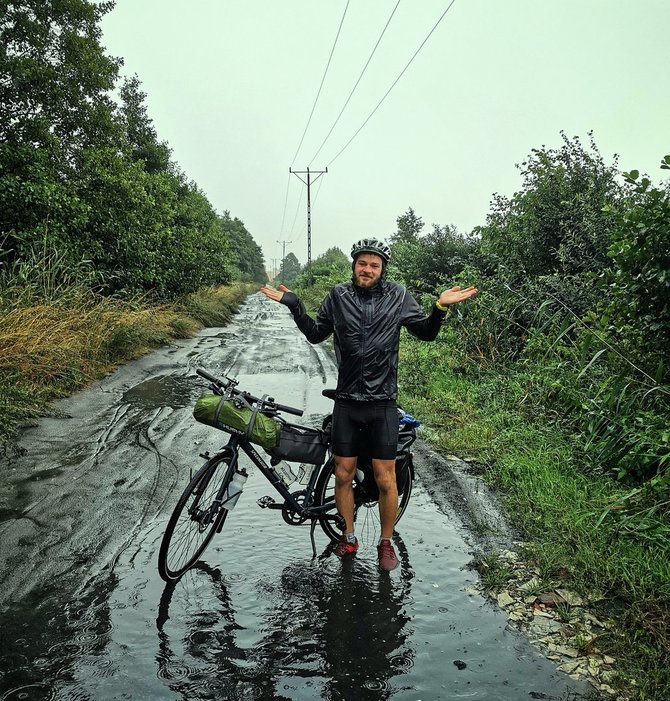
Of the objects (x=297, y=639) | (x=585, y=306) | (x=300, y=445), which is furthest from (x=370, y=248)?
(x=585, y=306)

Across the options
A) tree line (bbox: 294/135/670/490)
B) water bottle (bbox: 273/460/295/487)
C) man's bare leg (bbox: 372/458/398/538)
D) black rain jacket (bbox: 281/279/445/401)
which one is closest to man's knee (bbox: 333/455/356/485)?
man's bare leg (bbox: 372/458/398/538)

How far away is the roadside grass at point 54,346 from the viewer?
7367 millimetres

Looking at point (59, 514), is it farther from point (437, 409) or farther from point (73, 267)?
point (73, 267)

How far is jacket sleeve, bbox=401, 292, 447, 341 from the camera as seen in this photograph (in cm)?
422

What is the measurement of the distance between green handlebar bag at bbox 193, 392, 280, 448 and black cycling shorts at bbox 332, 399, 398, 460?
48 centimetres

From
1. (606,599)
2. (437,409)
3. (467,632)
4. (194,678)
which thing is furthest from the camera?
(437,409)

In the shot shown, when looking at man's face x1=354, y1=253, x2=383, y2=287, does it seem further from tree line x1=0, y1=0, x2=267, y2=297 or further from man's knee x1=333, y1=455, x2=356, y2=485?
tree line x1=0, y1=0, x2=267, y2=297

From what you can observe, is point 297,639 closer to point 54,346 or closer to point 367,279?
point 367,279

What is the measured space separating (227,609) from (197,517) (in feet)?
2.16

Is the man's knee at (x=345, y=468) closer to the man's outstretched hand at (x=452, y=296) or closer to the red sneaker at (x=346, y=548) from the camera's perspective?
the red sneaker at (x=346, y=548)

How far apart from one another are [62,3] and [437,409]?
1216 cm

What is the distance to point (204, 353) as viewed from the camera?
47.3ft

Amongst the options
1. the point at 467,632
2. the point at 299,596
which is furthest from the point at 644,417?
the point at 299,596

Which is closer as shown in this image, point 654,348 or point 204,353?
point 654,348
